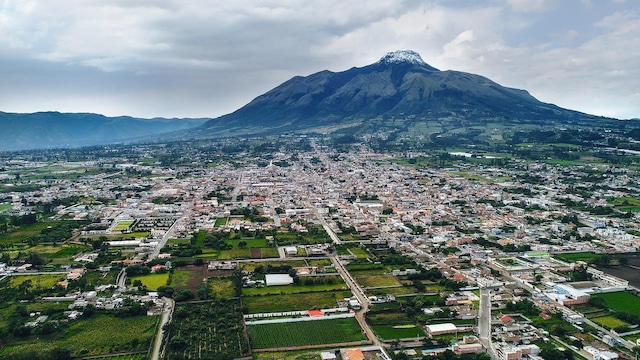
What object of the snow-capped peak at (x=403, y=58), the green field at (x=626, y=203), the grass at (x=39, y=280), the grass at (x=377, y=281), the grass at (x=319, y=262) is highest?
the snow-capped peak at (x=403, y=58)

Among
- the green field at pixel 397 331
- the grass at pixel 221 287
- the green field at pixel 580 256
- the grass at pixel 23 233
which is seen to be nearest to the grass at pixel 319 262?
the grass at pixel 221 287

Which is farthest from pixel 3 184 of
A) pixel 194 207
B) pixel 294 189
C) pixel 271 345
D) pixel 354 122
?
pixel 354 122

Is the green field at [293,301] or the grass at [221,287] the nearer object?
the green field at [293,301]

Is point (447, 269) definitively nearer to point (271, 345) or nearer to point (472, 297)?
point (472, 297)

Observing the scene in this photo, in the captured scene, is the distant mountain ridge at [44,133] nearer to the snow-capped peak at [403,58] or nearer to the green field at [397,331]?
the snow-capped peak at [403,58]

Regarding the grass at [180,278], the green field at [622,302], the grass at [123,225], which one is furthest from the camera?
the grass at [123,225]

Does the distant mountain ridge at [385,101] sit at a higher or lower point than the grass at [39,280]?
higher
